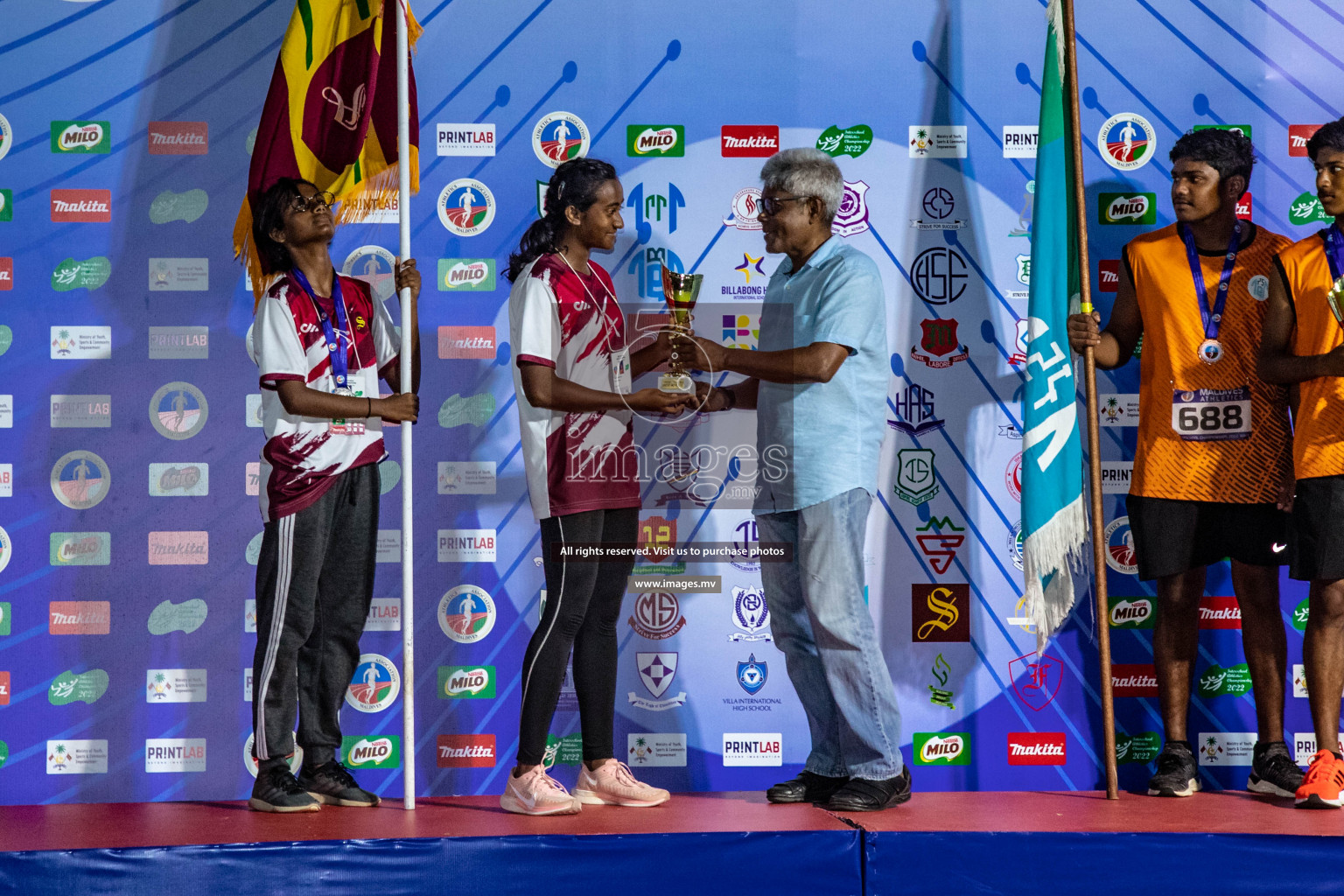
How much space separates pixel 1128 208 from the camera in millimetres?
3750

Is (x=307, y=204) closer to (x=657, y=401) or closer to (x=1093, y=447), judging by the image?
(x=657, y=401)

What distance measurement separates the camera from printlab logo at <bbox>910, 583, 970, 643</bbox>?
12.1 ft

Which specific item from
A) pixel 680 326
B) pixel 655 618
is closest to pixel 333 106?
pixel 680 326

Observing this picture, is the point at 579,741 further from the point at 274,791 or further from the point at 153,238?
the point at 153,238

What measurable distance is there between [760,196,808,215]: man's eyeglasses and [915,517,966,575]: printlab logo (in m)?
1.16

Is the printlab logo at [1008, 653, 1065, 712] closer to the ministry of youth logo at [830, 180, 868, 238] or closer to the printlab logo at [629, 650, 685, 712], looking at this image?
the printlab logo at [629, 650, 685, 712]

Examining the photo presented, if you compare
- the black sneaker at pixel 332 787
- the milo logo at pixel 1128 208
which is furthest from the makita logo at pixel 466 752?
the milo logo at pixel 1128 208

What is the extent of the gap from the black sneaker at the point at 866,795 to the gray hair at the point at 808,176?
1482mm

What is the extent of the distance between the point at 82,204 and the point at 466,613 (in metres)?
1.72

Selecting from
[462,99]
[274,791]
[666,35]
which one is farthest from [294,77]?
[274,791]

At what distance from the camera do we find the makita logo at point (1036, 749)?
144 inches

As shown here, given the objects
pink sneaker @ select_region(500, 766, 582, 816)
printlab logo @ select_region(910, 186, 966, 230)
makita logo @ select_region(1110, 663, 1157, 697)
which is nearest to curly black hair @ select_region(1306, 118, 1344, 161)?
printlab logo @ select_region(910, 186, 966, 230)

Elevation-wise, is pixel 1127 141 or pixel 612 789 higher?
pixel 1127 141

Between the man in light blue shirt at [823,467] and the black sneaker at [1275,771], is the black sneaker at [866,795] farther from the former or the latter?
the black sneaker at [1275,771]
